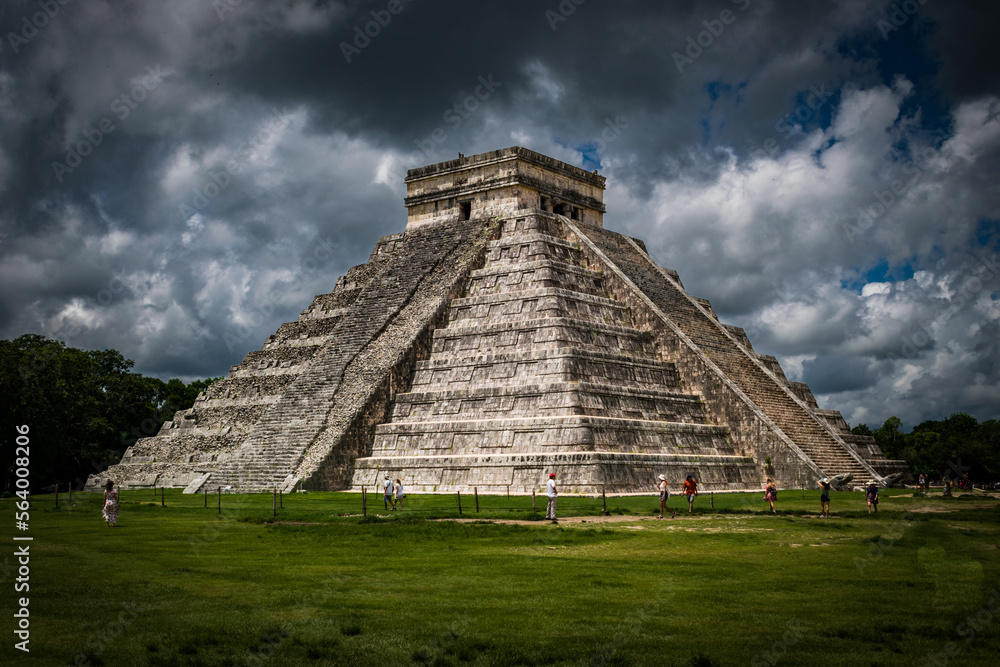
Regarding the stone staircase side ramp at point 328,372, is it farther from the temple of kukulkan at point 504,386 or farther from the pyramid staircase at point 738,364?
the pyramid staircase at point 738,364

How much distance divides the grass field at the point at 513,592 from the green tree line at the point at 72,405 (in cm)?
1558

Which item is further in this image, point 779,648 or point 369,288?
point 369,288

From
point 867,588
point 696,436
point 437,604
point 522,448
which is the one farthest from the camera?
point 696,436

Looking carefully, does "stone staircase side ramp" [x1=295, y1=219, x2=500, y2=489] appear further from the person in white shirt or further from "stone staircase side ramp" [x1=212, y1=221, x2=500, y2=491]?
the person in white shirt

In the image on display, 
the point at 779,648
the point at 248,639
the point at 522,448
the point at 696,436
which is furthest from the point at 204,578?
the point at 696,436

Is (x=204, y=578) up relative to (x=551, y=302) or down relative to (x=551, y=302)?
down

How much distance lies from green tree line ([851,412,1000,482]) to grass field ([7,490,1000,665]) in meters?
28.9

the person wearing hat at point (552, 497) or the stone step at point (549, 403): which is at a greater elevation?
the stone step at point (549, 403)

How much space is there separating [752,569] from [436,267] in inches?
886

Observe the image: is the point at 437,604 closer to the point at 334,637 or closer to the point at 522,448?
the point at 334,637

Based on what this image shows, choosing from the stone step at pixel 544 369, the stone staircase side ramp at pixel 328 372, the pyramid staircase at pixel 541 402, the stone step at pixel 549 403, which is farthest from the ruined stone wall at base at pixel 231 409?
the stone step at pixel 549 403

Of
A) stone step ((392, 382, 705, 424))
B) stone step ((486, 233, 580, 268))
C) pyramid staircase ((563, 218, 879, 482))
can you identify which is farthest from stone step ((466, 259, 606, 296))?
stone step ((392, 382, 705, 424))

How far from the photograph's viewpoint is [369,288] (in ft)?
109

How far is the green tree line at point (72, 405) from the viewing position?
102ft
